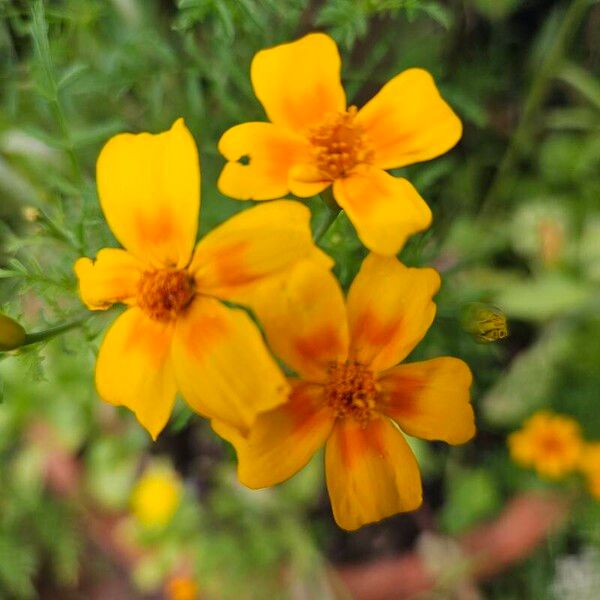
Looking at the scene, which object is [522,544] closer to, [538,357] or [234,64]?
[538,357]

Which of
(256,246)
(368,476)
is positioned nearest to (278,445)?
(368,476)

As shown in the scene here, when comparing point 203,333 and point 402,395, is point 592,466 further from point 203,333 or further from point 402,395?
point 203,333

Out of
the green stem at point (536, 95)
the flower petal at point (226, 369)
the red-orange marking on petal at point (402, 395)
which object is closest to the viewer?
the flower petal at point (226, 369)

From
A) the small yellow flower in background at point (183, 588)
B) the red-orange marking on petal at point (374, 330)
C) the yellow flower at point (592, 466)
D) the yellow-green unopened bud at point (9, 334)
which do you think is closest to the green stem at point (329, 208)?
the red-orange marking on petal at point (374, 330)

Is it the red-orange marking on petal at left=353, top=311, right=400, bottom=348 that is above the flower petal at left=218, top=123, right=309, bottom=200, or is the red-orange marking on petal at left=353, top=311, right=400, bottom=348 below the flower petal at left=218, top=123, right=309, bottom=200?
below

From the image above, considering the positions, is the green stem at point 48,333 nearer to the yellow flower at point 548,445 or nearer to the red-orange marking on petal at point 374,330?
the red-orange marking on petal at point 374,330

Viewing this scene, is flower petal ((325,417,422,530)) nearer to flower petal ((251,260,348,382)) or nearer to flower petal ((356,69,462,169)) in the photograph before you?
flower petal ((251,260,348,382))

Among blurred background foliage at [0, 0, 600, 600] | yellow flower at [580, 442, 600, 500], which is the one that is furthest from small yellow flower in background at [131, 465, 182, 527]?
yellow flower at [580, 442, 600, 500]
